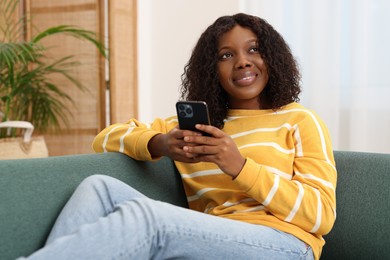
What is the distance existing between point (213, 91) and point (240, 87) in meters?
0.10

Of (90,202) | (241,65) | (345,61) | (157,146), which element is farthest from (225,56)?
(345,61)

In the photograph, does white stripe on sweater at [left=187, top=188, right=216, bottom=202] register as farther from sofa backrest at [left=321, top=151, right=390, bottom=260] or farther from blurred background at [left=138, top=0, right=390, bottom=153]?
blurred background at [left=138, top=0, right=390, bottom=153]

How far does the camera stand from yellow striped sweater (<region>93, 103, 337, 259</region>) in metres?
1.24

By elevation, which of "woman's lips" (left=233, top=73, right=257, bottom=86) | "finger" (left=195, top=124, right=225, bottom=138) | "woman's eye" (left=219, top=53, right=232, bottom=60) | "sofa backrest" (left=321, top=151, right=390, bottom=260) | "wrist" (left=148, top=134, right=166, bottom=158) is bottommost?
"sofa backrest" (left=321, top=151, right=390, bottom=260)

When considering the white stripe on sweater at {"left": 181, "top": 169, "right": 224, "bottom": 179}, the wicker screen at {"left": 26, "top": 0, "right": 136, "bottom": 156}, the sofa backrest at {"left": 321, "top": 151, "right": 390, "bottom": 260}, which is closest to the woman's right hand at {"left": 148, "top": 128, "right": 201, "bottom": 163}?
the white stripe on sweater at {"left": 181, "top": 169, "right": 224, "bottom": 179}

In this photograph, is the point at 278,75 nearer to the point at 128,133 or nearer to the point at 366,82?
the point at 128,133

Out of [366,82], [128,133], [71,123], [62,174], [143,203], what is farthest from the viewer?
[71,123]

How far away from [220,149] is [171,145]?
0.48ft

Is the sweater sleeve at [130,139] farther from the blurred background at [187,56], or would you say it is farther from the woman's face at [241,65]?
the blurred background at [187,56]

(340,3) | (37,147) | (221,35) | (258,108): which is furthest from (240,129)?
(340,3)

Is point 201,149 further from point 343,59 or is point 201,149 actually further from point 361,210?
point 343,59

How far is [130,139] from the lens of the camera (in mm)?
1406

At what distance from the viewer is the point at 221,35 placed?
1.47m

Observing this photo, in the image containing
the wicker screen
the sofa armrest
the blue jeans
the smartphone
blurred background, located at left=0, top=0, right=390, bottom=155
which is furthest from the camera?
the wicker screen
